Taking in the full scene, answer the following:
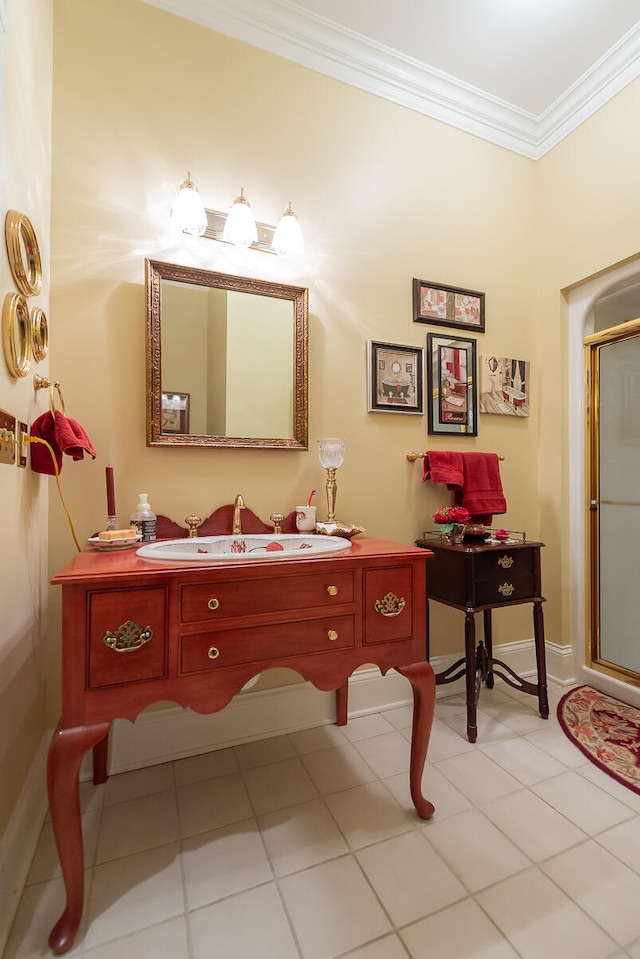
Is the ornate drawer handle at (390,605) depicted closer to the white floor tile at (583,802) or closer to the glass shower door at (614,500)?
the white floor tile at (583,802)

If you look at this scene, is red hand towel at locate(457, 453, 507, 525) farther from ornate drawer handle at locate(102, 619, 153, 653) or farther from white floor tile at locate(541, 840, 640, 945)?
ornate drawer handle at locate(102, 619, 153, 653)

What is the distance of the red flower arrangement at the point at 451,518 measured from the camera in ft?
6.46

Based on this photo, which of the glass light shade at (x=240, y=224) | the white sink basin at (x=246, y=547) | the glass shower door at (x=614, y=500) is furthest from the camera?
the glass shower door at (x=614, y=500)

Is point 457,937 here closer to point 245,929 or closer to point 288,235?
point 245,929

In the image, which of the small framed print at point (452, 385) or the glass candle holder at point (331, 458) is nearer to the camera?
the glass candle holder at point (331, 458)

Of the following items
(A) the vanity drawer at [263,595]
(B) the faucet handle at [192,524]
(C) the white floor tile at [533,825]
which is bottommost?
(C) the white floor tile at [533,825]

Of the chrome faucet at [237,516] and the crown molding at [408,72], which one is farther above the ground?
the crown molding at [408,72]

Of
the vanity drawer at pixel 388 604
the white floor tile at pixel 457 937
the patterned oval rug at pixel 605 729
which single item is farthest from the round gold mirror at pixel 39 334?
the patterned oval rug at pixel 605 729

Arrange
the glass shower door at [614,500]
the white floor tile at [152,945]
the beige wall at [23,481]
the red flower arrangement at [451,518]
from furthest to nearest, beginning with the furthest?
the glass shower door at [614,500] < the red flower arrangement at [451,518] < the beige wall at [23,481] < the white floor tile at [152,945]

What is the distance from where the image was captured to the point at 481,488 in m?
2.13

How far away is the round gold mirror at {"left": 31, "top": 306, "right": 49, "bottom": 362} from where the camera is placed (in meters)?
1.30

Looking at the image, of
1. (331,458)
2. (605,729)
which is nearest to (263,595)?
(331,458)

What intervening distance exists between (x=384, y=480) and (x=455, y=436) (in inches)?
19.6

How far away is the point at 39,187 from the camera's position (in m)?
1.42
